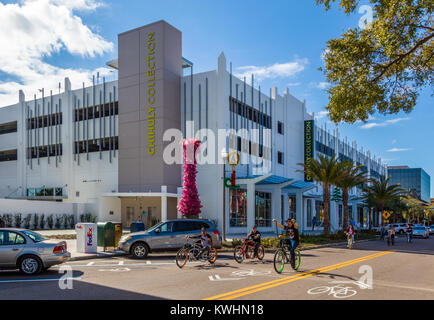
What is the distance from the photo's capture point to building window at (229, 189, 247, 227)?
116 ft

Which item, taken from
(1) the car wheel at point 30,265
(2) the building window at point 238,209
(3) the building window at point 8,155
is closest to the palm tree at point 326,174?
(2) the building window at point 238,209

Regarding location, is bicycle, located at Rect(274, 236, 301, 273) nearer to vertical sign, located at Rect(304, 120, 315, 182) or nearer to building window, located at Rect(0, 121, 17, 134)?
vertical sign, located at Rect(304, 120, 315, 182)

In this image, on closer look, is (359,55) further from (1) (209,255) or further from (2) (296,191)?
(2) (296,191)

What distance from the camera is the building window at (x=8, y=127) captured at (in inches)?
1884

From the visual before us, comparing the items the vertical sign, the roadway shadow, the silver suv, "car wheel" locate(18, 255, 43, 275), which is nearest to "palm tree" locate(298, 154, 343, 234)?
the vertical sign

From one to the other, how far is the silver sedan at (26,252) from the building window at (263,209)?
27473 mm

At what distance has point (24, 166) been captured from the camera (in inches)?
1790

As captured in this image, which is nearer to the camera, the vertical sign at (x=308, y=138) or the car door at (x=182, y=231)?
the car door at (x=182, y=231)

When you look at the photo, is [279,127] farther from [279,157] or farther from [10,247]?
[10,247]

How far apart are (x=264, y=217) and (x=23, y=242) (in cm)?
2944

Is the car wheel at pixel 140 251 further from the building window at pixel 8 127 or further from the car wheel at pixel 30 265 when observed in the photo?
the building window at pixel 8 127

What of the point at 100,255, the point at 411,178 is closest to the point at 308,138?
the point at 100,255

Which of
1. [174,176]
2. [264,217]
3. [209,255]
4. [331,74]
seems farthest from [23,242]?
[264,217]

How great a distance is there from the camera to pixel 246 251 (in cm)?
1574
